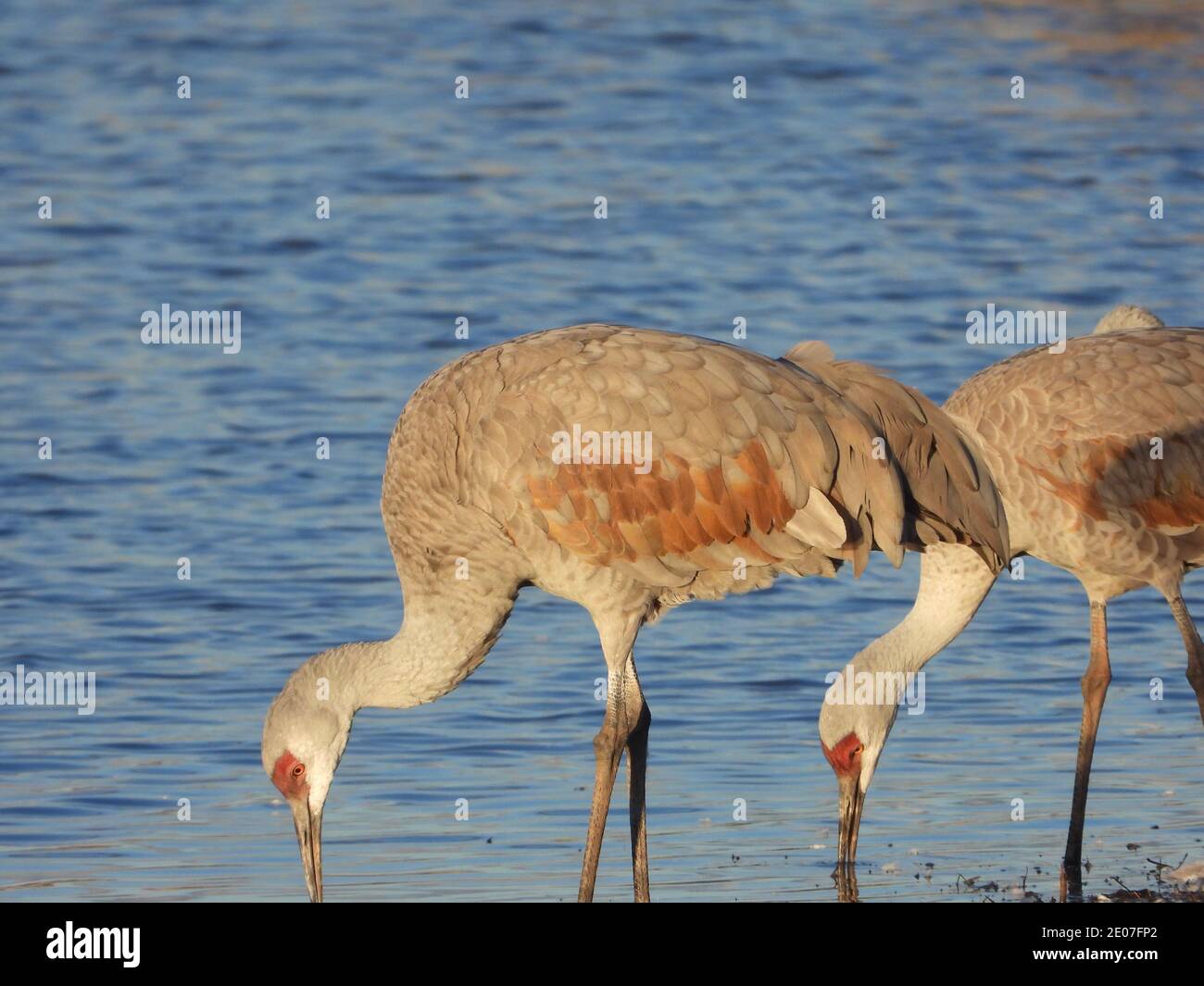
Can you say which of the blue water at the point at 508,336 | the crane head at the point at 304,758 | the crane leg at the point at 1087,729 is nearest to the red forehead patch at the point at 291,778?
the crane head at the point at 304,758

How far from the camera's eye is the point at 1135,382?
28.9 feet

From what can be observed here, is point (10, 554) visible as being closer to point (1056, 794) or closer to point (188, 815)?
point (188, 815)

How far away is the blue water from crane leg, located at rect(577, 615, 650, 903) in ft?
1.32

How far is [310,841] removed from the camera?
758cm

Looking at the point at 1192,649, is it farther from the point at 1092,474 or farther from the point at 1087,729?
the point at 1092,474

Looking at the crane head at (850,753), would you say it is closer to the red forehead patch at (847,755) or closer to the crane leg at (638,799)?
the red forehead patch at (847,755)

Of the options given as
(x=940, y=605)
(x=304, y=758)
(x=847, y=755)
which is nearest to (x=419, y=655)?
(x=304, y=758)

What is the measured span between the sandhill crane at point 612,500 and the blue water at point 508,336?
2.57 ft

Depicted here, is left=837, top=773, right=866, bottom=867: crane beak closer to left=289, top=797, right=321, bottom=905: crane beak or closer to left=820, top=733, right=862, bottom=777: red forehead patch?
left=820, top=733, right=862, bottom=777: red forehead patch

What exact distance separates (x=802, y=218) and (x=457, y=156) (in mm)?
3299

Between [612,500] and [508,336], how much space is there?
26.2ft

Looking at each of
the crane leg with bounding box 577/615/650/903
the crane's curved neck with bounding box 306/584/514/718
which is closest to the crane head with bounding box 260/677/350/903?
the crane's curved neck with bounding box 306/584/514/718

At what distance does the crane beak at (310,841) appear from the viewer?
755 centimetres
